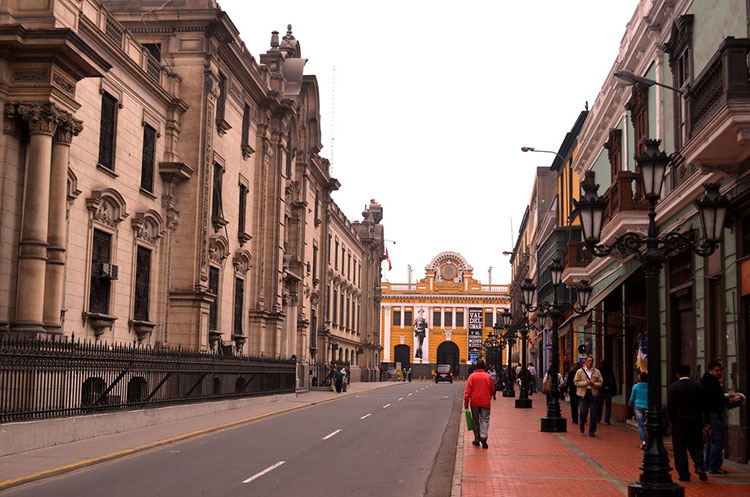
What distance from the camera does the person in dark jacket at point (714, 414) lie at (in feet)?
40.6

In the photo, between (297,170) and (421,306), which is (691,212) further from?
(421,306)

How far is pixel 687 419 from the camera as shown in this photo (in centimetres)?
1216

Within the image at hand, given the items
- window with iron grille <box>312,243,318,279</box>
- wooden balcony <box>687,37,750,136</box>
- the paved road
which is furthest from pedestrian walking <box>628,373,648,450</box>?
window with iron grille <box>312,243,318,279</box>

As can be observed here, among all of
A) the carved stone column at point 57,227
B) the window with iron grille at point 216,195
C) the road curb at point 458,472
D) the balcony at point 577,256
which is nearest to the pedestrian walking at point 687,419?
the road curb at point 458,472

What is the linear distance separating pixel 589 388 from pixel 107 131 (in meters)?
14.9

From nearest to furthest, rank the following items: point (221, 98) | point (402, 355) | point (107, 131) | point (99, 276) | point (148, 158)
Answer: point (99, 276) < point (107, 131) < point (148, 158) < point (221, 98) < point (402, 355)

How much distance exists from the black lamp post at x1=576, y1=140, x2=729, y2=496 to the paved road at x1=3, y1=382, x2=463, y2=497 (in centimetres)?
303

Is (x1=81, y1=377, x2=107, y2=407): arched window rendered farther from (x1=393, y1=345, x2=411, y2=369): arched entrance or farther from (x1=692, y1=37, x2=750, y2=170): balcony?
(x1=393, y1=345, x2=411, y2=369): arched entrance

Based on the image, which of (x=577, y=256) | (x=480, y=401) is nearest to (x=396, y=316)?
(x=577, y=256)

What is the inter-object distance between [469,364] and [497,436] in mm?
83385

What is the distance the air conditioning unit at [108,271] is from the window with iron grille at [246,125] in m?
12.6

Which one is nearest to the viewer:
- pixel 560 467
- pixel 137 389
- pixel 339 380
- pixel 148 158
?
pixel 560 467

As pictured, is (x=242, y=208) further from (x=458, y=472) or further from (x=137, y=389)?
(x=458, y=472)

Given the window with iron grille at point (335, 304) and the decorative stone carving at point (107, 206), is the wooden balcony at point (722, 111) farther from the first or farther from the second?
the window with iron grille at point (335, 304)
